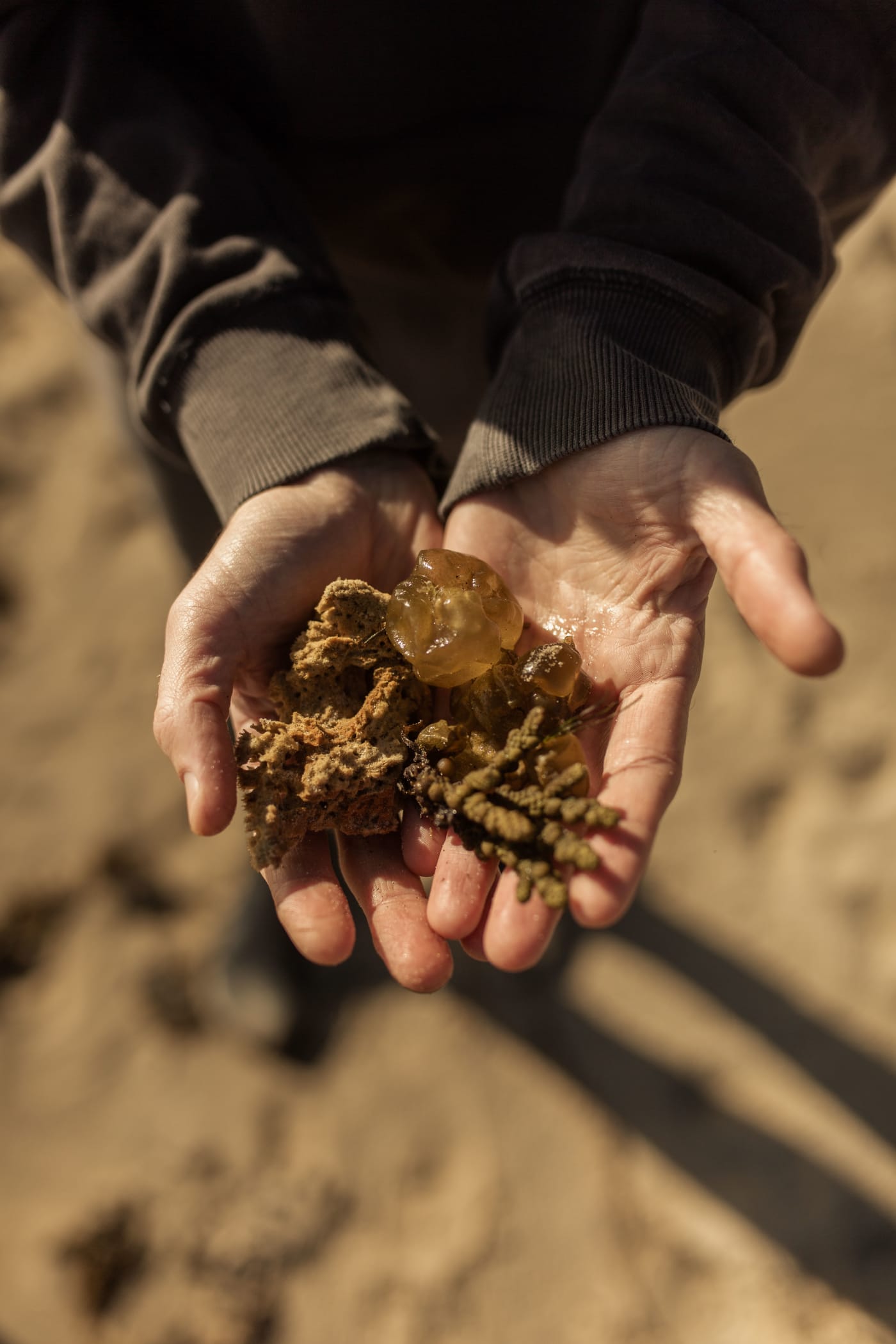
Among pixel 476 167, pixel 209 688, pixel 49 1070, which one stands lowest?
pixel 49 1070

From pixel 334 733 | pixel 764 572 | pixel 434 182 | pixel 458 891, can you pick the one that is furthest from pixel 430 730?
pixel 434 182

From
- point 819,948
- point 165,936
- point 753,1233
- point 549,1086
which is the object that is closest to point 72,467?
point 165,936

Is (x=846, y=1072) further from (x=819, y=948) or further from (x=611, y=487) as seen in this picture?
(x=611, y=487)

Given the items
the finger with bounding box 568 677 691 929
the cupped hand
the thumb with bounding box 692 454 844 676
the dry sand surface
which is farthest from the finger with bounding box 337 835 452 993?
the dry sand surface

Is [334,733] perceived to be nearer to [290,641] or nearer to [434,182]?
[290,641]

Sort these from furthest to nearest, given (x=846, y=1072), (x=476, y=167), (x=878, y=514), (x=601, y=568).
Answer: (x=878, y=514), (x=846, y=1072), (x=476, y=167), (x=601, y=568)

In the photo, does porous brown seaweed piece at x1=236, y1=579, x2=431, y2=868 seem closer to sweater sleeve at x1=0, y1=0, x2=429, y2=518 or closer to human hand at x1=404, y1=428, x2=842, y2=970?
human hand at x1=404, y1=428, x2=842, y2=970
